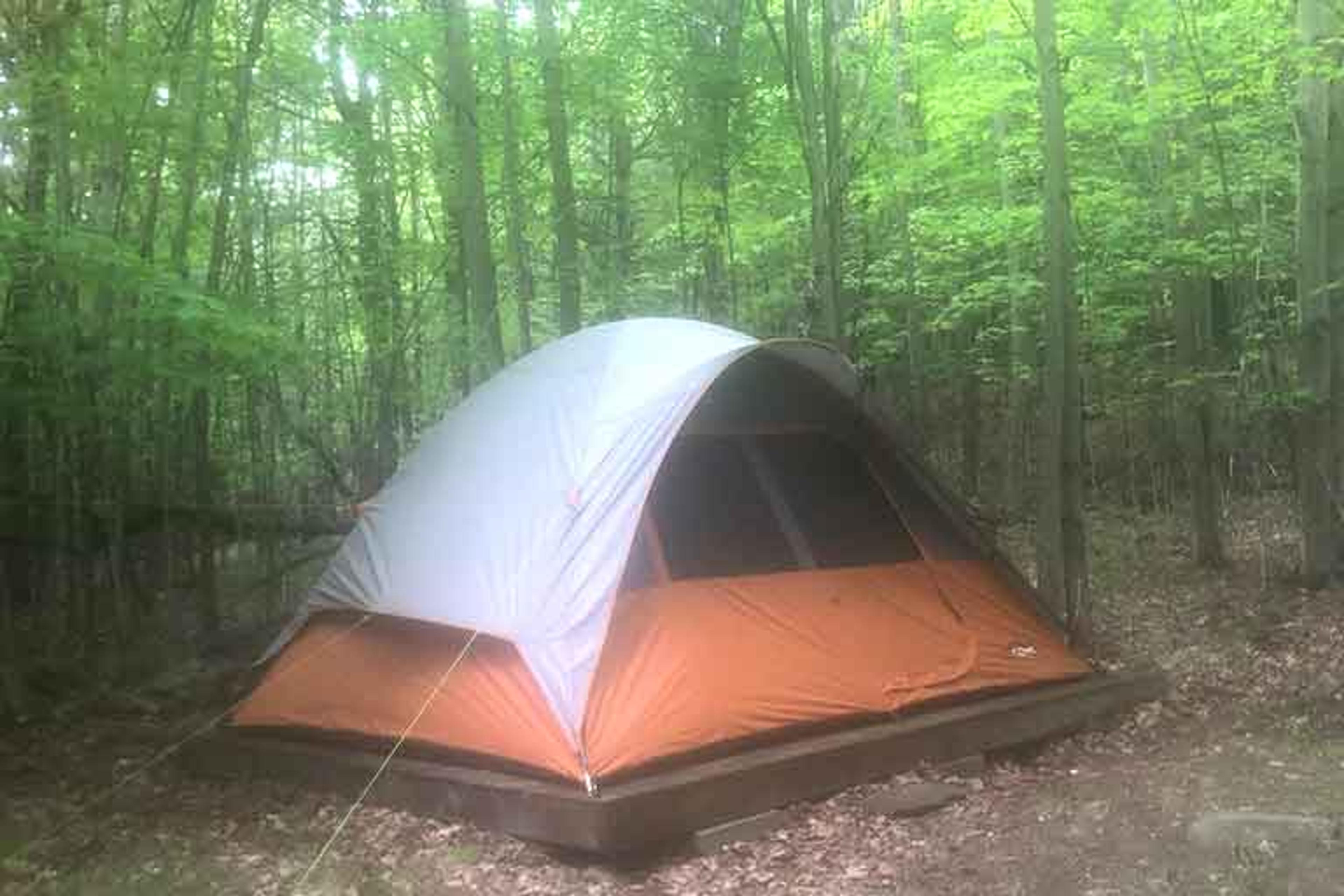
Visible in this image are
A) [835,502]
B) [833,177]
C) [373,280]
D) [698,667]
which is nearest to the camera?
[698,667]

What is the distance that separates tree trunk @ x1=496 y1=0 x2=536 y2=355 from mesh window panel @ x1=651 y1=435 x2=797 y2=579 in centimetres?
499

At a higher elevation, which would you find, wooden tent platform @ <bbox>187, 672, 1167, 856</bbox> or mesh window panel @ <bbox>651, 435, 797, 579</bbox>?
mesh window panel @ <bbox>651, 435, 797, 579</bbox>

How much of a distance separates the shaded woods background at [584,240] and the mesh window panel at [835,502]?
129cm

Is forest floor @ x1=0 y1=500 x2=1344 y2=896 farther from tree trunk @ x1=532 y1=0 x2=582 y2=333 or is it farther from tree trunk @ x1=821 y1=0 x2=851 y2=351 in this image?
tree trunk @ x1=532 y1=0 x2=582 y2=333

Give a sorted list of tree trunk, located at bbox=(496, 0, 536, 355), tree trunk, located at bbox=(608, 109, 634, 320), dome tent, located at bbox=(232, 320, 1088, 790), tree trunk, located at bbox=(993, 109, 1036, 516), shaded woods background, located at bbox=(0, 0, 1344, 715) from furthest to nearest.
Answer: tree trunk, located at bbox=(993, 109, 1036, 516), tree trunk, located at bbox=(608, 109, 634, 320), tree trunk, located at bbox=(496, 0, 536, 355), shaded woods background, located at bbox=(0, 0, 1344, 715), dome tent, located at bbox=(232, 320, 1088, 790)

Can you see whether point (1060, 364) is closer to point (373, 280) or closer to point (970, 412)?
point (373, 280)

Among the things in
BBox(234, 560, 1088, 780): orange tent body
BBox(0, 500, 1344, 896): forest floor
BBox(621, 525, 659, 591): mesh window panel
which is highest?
BBox(621, 525, 659, 591): mesh window panel

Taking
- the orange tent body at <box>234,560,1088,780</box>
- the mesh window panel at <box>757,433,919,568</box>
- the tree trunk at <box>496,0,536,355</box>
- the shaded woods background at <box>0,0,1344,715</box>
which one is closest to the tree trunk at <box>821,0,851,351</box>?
the shaded woods background at <box>0,0,1344,715</box>

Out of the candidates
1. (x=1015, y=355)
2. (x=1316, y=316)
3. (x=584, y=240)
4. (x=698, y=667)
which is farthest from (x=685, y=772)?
(x=1015, y=355)

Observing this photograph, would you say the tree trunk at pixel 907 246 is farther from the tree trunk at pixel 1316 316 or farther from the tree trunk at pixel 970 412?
the tree trunk at pixel 1316 316

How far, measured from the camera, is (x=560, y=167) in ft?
36.6

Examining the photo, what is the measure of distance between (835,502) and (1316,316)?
4.33 meters

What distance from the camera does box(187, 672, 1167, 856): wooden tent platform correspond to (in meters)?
4.99

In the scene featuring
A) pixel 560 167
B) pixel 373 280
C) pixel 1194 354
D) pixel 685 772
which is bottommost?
pixel 685 772
